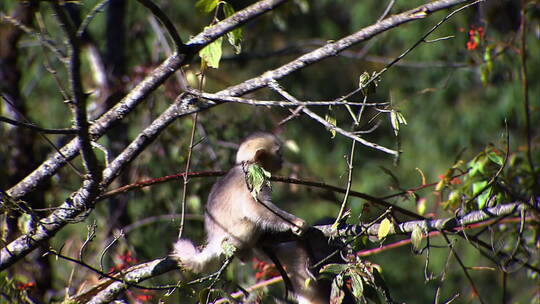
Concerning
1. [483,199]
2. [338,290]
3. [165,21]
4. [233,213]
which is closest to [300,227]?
Answer: [338,290]

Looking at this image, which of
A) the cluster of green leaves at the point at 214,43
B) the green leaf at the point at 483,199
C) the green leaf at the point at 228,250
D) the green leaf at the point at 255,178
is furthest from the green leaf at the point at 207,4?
the green leaf at the point at 483,199

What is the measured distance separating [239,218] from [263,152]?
1.58 ft

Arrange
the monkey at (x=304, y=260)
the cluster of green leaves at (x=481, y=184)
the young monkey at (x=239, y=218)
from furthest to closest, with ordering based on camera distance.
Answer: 1. the monkey at (x=304, y=260)
2. the young monkey at (x=239, y=218)
3. the cluster of green leaves at (x=481, y=184)

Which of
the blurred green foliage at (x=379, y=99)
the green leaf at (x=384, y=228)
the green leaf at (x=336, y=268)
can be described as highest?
the green leaf at (x=384, y=228)

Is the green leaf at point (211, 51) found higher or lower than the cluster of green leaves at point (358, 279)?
higher

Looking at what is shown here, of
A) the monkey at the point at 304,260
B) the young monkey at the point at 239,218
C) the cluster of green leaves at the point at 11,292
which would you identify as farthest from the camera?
the monkey at the point at 304,260

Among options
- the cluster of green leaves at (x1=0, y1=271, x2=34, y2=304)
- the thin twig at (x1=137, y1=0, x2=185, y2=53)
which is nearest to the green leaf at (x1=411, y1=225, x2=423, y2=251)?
the thin twig at (x1=137, y1=0, x2=185, y2=53)

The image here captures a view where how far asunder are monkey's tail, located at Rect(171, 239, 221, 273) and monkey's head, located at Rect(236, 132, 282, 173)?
620 millimetres

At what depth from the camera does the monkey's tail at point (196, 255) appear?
10.6 ft

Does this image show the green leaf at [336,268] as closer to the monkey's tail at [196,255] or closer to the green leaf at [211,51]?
the monkey's tail at [196,255]

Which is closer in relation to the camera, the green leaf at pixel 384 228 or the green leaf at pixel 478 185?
the green leaf at pixel 384 228

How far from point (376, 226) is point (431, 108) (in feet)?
29.5

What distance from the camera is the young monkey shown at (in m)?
3.33

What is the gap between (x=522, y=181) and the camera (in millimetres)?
3740
